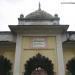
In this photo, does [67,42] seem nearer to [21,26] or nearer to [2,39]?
[21,26]

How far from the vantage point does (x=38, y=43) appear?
14484mm

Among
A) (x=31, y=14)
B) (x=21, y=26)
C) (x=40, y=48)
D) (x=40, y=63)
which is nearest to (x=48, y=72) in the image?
(x=40, y=63)

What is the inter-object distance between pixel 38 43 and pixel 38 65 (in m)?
1.59

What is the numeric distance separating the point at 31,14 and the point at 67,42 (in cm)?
364

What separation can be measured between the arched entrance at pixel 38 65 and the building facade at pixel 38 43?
0.22ft

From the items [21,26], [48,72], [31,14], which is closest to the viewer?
[48,72]

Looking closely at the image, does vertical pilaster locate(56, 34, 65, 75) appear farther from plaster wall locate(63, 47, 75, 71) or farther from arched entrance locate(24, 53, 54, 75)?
plaster wall locate(63, 47, 75, 71)

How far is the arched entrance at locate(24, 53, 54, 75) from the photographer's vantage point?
538 inches

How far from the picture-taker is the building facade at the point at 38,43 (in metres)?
13.9

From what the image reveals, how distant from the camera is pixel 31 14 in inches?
640

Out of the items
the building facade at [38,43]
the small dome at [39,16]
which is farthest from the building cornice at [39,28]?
the small dome at [39,16]

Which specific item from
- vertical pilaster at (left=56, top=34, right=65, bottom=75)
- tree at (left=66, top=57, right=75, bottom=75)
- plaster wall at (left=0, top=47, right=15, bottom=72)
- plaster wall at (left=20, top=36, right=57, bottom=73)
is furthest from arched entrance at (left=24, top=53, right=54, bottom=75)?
plaster wall at (left=0, top=47, right=15, bottom=72)

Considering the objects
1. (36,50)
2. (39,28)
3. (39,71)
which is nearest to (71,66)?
(39,71)

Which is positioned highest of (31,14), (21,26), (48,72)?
(31,14)
